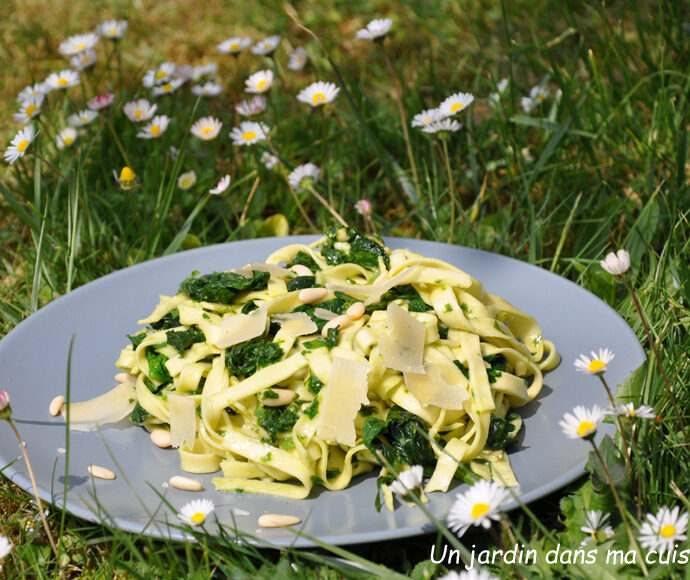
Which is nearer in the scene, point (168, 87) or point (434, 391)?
point (434, 391)

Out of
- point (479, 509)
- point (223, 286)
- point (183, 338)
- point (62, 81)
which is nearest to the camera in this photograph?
point (479, 509)

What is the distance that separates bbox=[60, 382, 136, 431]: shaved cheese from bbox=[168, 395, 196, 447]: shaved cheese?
0.91 feet

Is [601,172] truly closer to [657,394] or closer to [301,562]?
[657,394]

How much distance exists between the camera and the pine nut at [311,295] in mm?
3164

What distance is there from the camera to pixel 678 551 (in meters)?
2.27

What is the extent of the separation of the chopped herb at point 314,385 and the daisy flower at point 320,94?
207 centimetres

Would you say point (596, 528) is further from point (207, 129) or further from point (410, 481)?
point (207, 129)

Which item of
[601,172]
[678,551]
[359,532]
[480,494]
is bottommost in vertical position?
[601,172]

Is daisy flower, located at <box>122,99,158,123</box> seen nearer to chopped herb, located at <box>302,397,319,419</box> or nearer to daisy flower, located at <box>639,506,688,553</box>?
chopped herb, located at <box>302,397,319,419</box>

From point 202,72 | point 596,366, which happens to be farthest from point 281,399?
point 202,72

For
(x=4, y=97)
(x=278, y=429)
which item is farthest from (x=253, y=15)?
(x=278, y=429)

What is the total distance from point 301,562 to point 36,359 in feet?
4.90

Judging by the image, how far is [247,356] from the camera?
3.02m

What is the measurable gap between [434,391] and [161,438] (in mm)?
1019
